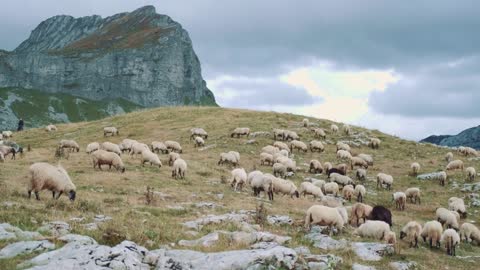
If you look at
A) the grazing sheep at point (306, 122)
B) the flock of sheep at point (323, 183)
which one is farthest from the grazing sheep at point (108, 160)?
the grazing sheep at point (306, 122)

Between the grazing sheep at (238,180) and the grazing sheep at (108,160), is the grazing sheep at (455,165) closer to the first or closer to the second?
the grazing sheep at (238,180)

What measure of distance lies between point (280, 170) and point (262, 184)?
25.9 ft

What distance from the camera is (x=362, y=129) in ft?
188

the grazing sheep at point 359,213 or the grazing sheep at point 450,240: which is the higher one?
the grazing sheep at point 359,213

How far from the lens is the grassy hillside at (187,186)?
1630 centimetres

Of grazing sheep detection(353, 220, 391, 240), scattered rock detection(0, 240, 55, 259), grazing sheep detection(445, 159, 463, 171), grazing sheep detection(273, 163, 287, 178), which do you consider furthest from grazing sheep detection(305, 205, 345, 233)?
grazing sheep detection(445, 159, 463, 171)

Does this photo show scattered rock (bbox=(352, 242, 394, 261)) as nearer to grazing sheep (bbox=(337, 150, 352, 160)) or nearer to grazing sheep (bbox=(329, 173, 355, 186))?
grazing sheep (bbox=(329, 173, 355, 186))

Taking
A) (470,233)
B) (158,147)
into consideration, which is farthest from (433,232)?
(158,147)

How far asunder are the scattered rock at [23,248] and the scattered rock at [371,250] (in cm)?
905

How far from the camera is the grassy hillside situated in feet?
53.5

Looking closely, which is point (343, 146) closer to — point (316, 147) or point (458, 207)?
point (316, 147)

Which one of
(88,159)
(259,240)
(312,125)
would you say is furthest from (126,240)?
(312,125)

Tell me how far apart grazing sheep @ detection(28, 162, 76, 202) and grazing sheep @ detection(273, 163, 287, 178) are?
56.1 feet

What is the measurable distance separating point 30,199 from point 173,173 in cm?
1152
